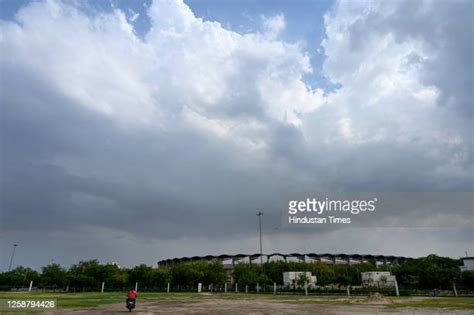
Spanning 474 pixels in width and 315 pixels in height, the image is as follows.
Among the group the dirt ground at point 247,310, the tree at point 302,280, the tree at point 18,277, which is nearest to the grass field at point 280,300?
the dirt ground at point 247,310

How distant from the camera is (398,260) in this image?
126m

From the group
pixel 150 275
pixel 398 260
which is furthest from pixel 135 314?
pixel 398 260

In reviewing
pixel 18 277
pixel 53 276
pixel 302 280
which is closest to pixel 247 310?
pixel 302 280

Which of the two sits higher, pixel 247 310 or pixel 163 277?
pixel 163 277

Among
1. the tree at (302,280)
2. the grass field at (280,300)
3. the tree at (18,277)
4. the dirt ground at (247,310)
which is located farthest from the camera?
the tree at (18,277)

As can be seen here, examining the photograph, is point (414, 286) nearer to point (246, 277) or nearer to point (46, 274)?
point (246, 277)

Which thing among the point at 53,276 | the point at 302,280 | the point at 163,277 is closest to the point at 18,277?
the point at 53,276

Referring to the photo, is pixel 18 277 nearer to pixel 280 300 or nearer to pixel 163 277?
pixel 163 277

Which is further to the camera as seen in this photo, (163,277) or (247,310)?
(163,277)

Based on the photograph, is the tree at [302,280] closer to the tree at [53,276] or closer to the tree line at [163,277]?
the tree line at [163,277]

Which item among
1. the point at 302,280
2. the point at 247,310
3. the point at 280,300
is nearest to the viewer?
the point at 247,310

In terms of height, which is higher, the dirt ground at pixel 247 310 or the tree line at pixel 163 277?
the tree line at pixel 163 277

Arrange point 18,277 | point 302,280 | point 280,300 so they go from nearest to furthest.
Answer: point 280,300, point 302,280, point 18,277

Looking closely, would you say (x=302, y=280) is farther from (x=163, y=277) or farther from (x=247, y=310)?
(x=247, y=310)
